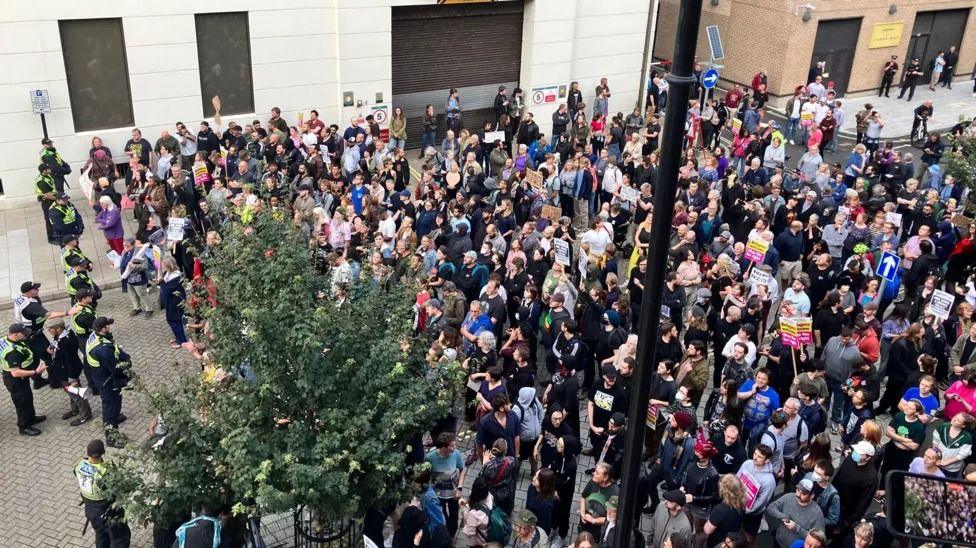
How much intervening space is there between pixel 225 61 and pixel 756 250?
13421mm

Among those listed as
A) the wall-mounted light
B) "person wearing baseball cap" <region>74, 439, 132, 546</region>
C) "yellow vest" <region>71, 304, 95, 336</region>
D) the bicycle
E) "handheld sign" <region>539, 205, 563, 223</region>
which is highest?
the wall-mounted light

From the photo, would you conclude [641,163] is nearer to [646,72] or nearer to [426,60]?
[426,60]

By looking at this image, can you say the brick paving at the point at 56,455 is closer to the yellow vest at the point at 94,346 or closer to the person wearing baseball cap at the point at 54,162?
the yellow vest at the point at 94,346

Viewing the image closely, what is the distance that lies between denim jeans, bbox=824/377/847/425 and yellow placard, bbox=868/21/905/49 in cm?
2224

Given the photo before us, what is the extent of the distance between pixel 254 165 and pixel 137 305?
3.76 meters

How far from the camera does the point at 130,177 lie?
18.1m

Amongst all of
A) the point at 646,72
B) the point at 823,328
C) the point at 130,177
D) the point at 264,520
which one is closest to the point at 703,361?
the point at 823,328

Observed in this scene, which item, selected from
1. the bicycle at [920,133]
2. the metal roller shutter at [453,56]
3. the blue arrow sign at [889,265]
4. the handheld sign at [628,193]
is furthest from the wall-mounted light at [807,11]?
the blue arrow sign at [889,265]

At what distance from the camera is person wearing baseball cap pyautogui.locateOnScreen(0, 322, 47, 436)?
10828 mm

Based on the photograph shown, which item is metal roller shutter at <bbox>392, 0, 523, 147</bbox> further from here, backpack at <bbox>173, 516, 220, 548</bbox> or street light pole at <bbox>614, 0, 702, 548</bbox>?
street light pole at <bbox>614, 0, 702, 548</bbox>

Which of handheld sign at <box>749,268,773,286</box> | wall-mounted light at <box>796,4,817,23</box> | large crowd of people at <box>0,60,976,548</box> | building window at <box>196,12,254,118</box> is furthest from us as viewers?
wall-mounted light at <box>796,4,817,23</box>

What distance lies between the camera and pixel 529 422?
31.7 feet

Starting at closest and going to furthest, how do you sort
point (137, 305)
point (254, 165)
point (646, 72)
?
point (137, 305), point (254, 165), point (646, 72)

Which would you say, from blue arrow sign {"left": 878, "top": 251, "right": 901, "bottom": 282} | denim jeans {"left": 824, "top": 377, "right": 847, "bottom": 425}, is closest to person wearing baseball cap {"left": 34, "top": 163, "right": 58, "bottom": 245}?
denim jeans {"left": 824, "top": 377, "right": 847, "bottom": 425}
